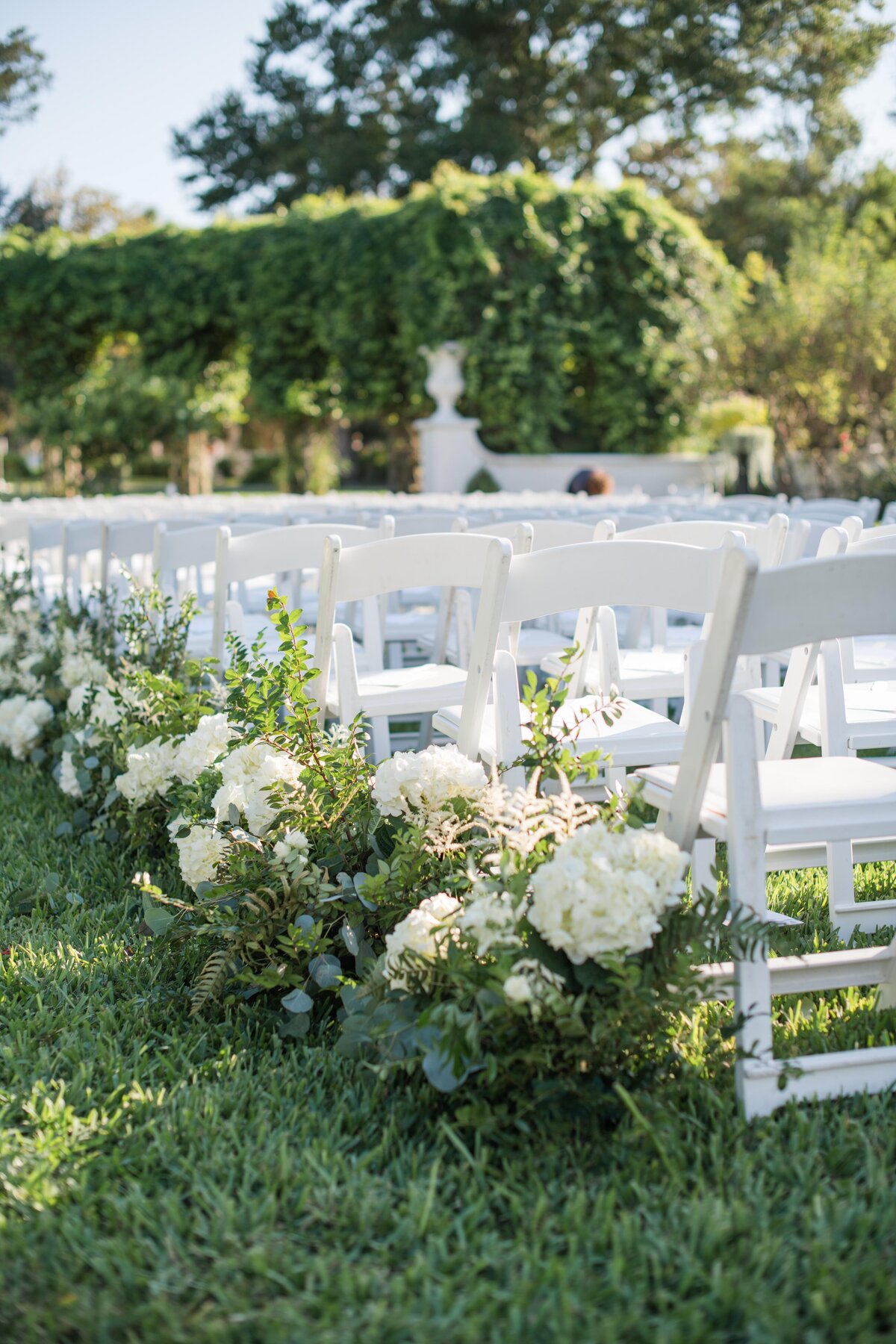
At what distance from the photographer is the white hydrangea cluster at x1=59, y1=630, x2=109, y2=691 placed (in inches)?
157

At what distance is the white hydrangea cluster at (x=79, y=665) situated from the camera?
3982 millimetres

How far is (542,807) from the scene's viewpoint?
192 cm

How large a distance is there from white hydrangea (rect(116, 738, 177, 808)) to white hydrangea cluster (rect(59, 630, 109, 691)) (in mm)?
951

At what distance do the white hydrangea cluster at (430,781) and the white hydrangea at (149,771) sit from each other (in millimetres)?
902

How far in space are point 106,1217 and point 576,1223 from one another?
0.67 metres

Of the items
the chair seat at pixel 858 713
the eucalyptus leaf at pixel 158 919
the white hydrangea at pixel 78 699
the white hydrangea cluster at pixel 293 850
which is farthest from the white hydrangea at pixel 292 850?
the white hydrangea at pixel 78 699

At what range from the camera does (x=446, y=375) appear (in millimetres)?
17844

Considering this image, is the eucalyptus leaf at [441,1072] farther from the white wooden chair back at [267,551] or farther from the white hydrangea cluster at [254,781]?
the white wooden chair back at [267,551]

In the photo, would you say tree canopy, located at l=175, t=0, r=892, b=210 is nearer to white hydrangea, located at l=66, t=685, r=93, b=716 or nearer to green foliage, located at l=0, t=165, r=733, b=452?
green foliage, located at l=0, t=165, r=733, b=452

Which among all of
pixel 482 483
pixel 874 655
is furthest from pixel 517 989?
pixel 482 483

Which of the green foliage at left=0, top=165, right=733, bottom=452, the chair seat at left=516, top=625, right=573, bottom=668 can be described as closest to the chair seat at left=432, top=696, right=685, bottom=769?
the chair seat at left=516, top=625, right=573, bottom=668

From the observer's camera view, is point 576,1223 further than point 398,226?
No

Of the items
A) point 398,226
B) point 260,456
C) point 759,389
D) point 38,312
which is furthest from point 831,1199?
point 260,456

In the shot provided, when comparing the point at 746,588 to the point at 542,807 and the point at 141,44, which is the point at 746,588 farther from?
the point at 141,44
